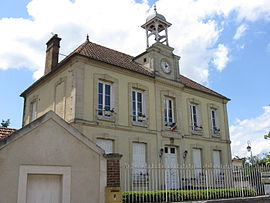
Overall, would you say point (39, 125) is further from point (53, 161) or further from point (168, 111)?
point (168, 111)

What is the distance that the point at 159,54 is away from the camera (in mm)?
17594

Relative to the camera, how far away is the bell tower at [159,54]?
17234 millimetres

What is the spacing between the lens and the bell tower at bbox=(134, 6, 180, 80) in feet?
56.5

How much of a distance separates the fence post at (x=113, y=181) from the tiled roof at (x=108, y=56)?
7.54m

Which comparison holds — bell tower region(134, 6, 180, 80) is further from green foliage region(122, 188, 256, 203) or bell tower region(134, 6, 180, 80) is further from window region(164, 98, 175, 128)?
green foliage region(122, 188, 256, 203)

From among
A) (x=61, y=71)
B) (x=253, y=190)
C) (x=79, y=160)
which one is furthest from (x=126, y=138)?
(x=79, y=160)

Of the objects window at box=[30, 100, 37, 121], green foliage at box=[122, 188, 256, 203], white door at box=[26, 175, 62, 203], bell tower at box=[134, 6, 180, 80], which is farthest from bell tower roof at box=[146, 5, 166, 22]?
white door at box=[26, 175, 62, 203]

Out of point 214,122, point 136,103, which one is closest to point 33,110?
point 136,103

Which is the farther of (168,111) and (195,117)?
(195,117)

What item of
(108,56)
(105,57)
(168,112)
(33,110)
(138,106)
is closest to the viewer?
(105,57)

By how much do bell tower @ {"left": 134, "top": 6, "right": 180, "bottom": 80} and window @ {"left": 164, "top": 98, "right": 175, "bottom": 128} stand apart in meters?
1.41

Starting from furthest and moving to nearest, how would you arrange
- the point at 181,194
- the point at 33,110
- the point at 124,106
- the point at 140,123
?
the point at 33,110 → the point at 140,123 → the point at 124,106 → the point at 181,194

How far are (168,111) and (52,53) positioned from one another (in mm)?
7207

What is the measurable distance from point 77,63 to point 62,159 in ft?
24.6
